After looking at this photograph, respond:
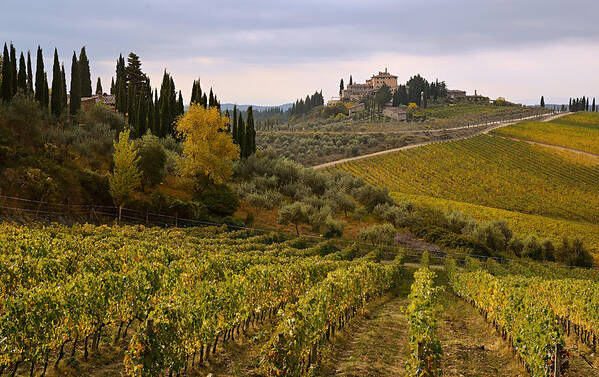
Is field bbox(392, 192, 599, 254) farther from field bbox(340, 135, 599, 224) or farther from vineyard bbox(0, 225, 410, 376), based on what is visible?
vineyard bbox(0, 225, 410, 376)

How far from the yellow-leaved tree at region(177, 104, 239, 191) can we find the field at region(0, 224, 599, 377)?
98.3ft

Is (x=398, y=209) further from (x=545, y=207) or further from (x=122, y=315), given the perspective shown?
(x=122, y=315)

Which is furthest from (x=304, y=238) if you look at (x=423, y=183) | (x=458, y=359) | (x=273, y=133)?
(x=273, y=133)

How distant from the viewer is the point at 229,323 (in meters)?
15.6

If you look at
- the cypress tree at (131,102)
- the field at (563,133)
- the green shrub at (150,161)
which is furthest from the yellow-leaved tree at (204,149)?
the field at (563,133)

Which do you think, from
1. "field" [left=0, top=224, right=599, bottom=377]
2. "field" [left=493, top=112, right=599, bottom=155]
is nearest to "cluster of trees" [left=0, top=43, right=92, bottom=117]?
"field" [left=0, top=224, right=599, bottom=377]

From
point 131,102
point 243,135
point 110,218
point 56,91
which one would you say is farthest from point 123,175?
point 243,135

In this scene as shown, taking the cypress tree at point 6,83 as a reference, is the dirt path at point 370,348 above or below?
below

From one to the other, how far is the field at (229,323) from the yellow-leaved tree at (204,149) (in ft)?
98.3

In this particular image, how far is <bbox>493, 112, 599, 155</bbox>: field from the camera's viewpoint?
4569 inches

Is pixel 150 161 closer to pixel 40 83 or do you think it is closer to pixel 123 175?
pixel 123 175

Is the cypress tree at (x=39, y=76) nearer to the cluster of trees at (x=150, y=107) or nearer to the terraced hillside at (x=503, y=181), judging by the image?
the cluster of trees at (x=150, y=107)

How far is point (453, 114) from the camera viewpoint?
602 ft

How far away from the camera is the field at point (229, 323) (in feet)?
39.5
